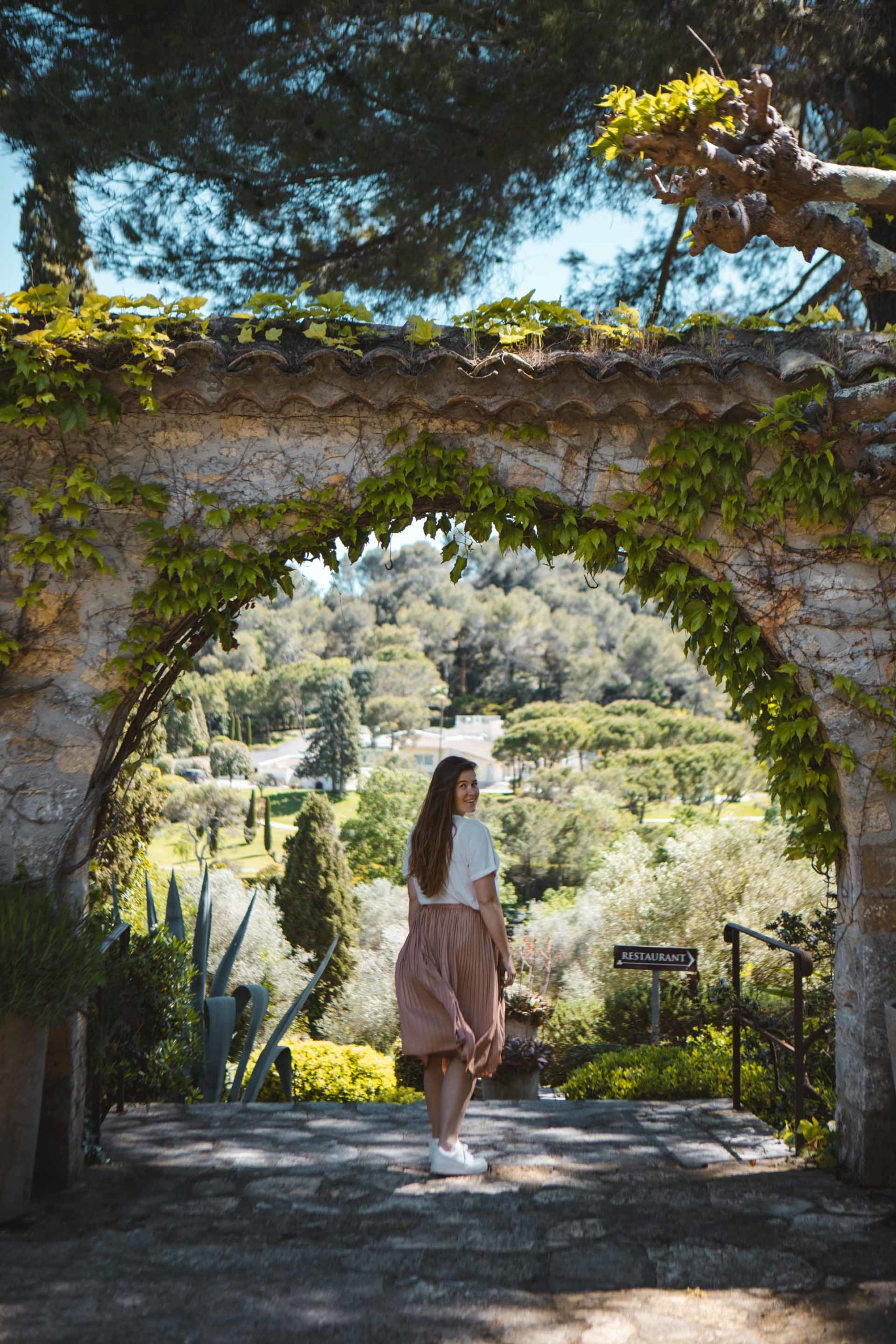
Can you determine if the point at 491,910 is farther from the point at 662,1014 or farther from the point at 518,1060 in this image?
the point at 662,1014

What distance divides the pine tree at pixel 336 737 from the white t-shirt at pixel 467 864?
1006 inches

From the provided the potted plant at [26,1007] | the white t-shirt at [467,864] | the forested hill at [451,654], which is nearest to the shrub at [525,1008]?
the white t-shirt at [467,864]

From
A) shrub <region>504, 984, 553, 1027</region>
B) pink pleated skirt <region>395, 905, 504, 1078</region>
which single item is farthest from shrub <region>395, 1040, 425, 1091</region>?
pink pleated skirt <region>395, 905, 504, 1078</region>

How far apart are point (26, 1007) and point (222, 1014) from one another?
6.65 ft

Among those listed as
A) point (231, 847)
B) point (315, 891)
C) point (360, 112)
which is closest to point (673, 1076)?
point (360, 112)

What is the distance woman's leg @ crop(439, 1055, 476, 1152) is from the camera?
353 centimetres

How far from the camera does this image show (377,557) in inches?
2250

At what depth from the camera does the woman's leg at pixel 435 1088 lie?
3.63 metres

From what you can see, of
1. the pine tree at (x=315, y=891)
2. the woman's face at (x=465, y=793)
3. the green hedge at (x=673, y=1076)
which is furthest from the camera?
the pine tree at (x=315, y=891)

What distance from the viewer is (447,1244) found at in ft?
9.92

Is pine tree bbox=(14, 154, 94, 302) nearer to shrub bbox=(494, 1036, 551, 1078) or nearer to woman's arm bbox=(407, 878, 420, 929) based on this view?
woman's arm bbox=(407, 878, 420, 929)

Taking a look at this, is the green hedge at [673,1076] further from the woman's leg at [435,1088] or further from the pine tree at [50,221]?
the pine tree at [50,221]

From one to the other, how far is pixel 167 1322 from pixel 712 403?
10.6ft

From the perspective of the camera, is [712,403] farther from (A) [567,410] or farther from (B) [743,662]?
(B) [743,662]
